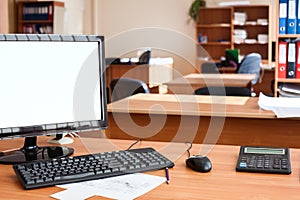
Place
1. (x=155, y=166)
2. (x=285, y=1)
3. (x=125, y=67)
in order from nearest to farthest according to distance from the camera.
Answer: (x=155, y=166) < (x=285, y=1) < (x=125, y=67)

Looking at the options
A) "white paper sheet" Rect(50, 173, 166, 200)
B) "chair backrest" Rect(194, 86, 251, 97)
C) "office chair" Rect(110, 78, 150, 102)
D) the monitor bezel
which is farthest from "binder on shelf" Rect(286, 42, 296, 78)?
"white paper sheet" Rect(50, 173, 166, 200)

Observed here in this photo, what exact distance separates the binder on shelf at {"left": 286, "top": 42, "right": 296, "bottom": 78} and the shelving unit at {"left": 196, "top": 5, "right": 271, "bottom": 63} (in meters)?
4.84

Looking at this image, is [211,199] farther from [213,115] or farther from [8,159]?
[213,115]

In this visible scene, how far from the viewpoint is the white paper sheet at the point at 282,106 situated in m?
2.61

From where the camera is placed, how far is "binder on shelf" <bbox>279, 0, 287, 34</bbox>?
3.43 meters

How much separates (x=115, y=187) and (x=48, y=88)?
1.60 ft

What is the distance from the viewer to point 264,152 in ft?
4.90

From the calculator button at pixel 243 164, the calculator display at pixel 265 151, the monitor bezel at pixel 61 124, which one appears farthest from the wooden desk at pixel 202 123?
the calculator button at pixel 243 164

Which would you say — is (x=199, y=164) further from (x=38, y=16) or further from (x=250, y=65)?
(x=38, y=16)

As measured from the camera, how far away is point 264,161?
140 cm

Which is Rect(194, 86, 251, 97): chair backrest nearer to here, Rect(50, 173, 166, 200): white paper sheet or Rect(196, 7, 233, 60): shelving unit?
Rect(50, 173, 166, 200): white paper sheet

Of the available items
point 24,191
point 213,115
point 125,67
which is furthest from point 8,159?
point 125,67

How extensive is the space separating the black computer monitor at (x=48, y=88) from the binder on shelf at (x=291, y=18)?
7.22 feet

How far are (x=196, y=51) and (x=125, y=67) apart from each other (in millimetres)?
2020
